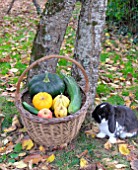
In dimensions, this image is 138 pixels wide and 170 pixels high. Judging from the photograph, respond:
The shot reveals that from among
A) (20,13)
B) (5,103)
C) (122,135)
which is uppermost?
(20,13)

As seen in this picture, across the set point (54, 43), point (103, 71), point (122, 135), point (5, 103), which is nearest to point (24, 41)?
point (103, 71)

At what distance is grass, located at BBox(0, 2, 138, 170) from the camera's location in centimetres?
279

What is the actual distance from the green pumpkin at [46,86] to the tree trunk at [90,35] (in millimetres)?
267

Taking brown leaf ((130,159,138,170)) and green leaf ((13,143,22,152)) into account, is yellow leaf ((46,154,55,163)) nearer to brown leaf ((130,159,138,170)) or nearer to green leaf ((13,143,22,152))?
green leaf ((13,143,22,152))

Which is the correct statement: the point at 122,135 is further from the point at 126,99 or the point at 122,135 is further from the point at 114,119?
the point at 126,99

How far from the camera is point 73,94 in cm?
271

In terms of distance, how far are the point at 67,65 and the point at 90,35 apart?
1.87 meters

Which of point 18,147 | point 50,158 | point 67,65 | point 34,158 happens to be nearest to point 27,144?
point 18,147

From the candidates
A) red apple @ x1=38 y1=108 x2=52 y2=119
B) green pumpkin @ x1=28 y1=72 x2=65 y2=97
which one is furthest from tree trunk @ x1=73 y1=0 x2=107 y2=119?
red apple @ x1=38 y1=108 x2=52 y2=119

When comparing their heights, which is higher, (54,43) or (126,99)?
(54,43)

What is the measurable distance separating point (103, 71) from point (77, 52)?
1712mm

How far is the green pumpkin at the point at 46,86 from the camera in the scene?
2.73 meters

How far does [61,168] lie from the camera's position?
8.64 feet

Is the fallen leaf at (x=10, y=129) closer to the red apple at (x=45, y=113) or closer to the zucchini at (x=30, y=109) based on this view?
the zucchini at (x=30, y=109)
